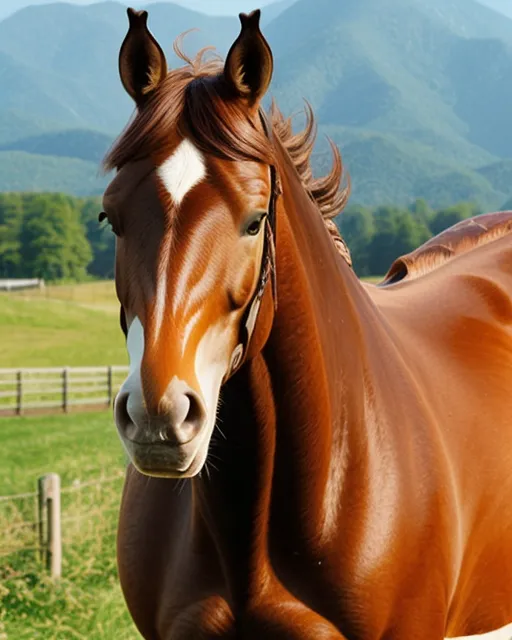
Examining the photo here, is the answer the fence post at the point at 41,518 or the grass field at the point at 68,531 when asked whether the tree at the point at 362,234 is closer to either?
the grass field at the point at 68,531

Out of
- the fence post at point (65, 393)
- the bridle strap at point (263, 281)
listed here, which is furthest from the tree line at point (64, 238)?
the bridle strap at point (263, 281)

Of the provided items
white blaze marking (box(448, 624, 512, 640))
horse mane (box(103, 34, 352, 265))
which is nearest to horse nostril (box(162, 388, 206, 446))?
horse mane (box(103, 34, 352, 265))

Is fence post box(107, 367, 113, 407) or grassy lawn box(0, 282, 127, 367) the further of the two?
grassy lawn box(0, 282, 127, 367)

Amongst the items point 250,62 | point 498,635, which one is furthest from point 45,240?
point 250,62

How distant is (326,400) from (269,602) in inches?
22.7

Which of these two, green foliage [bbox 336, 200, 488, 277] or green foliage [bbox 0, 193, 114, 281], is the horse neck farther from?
green foliage [bbox 0, 193, 114, 281]

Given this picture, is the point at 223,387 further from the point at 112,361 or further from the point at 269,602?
the point at 112,361

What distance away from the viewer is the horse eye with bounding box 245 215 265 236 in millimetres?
2014

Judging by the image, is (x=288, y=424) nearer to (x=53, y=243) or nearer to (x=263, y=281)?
(x=263, y=281)

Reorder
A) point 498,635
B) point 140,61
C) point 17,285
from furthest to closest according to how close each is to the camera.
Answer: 1. point 17,285
2. point 498,635
3. point 140,61

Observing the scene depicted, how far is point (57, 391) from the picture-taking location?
24.2m

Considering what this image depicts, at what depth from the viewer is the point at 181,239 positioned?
74.7 inches

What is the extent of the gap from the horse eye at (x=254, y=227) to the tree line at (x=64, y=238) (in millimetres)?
75395

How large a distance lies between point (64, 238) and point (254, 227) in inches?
3387
